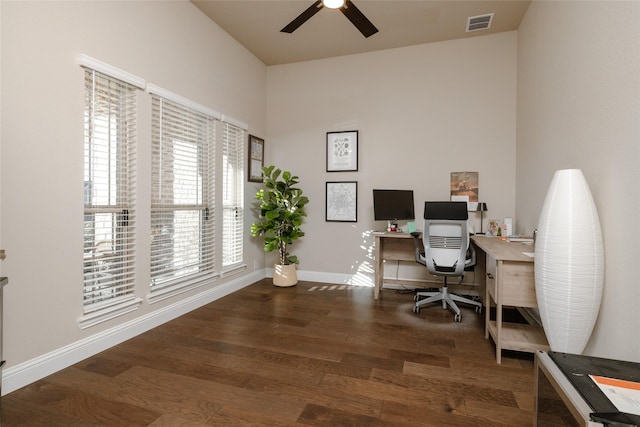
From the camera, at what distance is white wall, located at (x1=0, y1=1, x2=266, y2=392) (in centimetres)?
189

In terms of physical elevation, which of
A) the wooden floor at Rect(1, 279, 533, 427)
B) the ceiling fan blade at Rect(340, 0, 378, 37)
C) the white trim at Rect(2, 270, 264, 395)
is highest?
the ceiling fan blade at Rect(340, 0, 378, 37)

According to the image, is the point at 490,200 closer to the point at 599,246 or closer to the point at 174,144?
the point at 599,246

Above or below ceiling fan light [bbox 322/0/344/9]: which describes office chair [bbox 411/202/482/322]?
below

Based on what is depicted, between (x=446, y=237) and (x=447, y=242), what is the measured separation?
0.17 feet

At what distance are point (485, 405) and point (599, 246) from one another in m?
1.09

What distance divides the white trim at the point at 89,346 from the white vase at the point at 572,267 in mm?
3082

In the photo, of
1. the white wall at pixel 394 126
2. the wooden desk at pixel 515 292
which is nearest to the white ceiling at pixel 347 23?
the white wall at pixel 394 126

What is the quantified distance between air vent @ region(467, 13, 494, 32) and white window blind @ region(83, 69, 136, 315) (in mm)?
3641

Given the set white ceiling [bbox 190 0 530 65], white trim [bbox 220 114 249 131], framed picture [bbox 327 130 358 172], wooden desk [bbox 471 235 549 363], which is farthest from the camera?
framed picture [bbox 327 130 358 172]

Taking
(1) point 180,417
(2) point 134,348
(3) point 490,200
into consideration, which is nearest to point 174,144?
(2) point 134,348

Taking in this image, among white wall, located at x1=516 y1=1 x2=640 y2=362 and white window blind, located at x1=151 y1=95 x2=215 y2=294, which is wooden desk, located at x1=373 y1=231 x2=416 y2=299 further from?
white window blind, located at x1=151 y1=95 x2=215 y2=294

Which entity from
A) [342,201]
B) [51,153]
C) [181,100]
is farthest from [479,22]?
[51,153]

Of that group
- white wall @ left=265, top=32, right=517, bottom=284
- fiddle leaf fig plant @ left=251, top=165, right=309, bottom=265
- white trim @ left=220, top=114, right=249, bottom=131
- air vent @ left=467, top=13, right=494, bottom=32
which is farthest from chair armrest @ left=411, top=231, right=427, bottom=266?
white trim @ left=220, top=114, right=249, bottom=131

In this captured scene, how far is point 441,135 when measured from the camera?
4.07 meters
